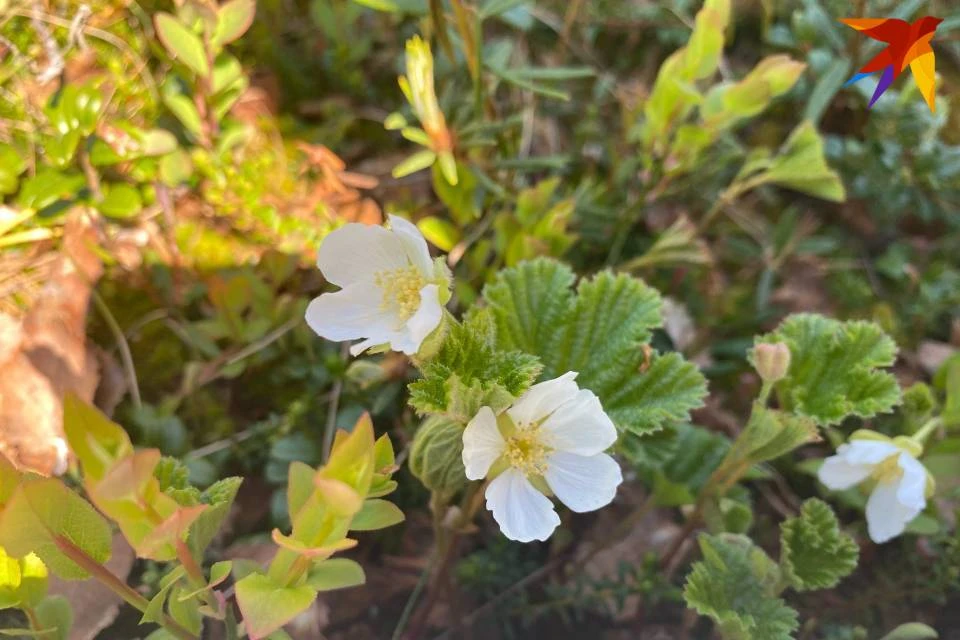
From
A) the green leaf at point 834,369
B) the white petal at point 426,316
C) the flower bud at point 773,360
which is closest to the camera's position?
the white petal at point 426,316

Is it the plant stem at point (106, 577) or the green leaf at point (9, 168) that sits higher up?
the green leaf at point (9, 168)

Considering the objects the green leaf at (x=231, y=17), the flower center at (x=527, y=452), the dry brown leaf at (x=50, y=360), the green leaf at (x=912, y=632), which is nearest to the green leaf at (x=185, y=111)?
the green leaf at (x=231, y=17)

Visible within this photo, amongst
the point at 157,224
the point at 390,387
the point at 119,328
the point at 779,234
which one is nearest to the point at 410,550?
the point at 390,387

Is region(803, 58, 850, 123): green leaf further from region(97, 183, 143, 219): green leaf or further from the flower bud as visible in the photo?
region(97, 183, 143, 219): green leaf

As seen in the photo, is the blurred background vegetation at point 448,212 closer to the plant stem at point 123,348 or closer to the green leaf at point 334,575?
the plant stem at point 123,348

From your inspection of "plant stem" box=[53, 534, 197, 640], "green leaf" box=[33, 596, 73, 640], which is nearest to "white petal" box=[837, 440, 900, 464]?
Answer: "plant stem" box=[53, 534, 197, 640]

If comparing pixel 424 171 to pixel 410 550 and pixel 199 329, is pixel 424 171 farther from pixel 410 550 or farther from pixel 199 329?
pixel 410 550
